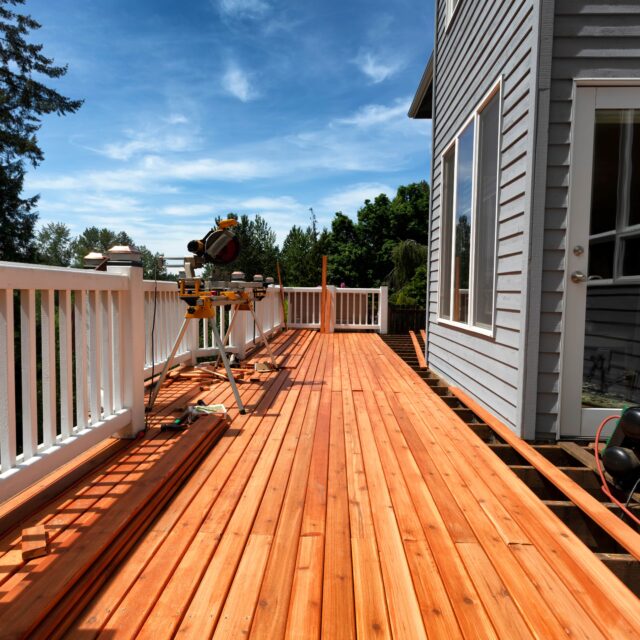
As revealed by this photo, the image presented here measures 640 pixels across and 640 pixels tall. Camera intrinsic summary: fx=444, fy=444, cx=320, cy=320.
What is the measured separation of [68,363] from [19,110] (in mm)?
20728

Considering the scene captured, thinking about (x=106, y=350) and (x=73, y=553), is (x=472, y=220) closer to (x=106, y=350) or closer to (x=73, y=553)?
(x=106, y=350)

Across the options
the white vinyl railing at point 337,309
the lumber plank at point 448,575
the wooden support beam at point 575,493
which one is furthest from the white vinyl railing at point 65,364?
the white vinyl railing at point 337,309

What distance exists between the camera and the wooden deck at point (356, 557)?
1.15 m

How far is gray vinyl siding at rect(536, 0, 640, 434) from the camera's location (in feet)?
8.48

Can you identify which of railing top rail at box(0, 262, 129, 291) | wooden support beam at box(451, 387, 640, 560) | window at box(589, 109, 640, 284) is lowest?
wooden support beam at box(451, 387, 640, 560)

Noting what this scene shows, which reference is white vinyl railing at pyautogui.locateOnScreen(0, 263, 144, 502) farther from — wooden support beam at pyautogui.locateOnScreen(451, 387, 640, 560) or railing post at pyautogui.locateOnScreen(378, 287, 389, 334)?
railing post at pyautogui.locateOnScreen(378, 287, 389, 334)

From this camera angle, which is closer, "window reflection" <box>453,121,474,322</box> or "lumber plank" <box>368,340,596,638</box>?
"lumber plank" <box>368,340,596,638</box>

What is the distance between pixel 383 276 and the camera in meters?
31.4

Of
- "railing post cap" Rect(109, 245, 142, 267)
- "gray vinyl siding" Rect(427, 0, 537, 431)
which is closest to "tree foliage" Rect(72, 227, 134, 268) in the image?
"gray vinyl siding" Rect(427, 0, 537, 431)

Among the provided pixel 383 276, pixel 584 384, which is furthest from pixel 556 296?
pixel 383 276

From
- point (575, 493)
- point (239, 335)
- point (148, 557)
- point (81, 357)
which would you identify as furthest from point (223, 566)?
point (239, 335)

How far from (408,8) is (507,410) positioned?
7.85 meters

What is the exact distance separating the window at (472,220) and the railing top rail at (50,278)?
100 inches

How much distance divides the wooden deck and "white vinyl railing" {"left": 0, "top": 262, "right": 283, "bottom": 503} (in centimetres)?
51
